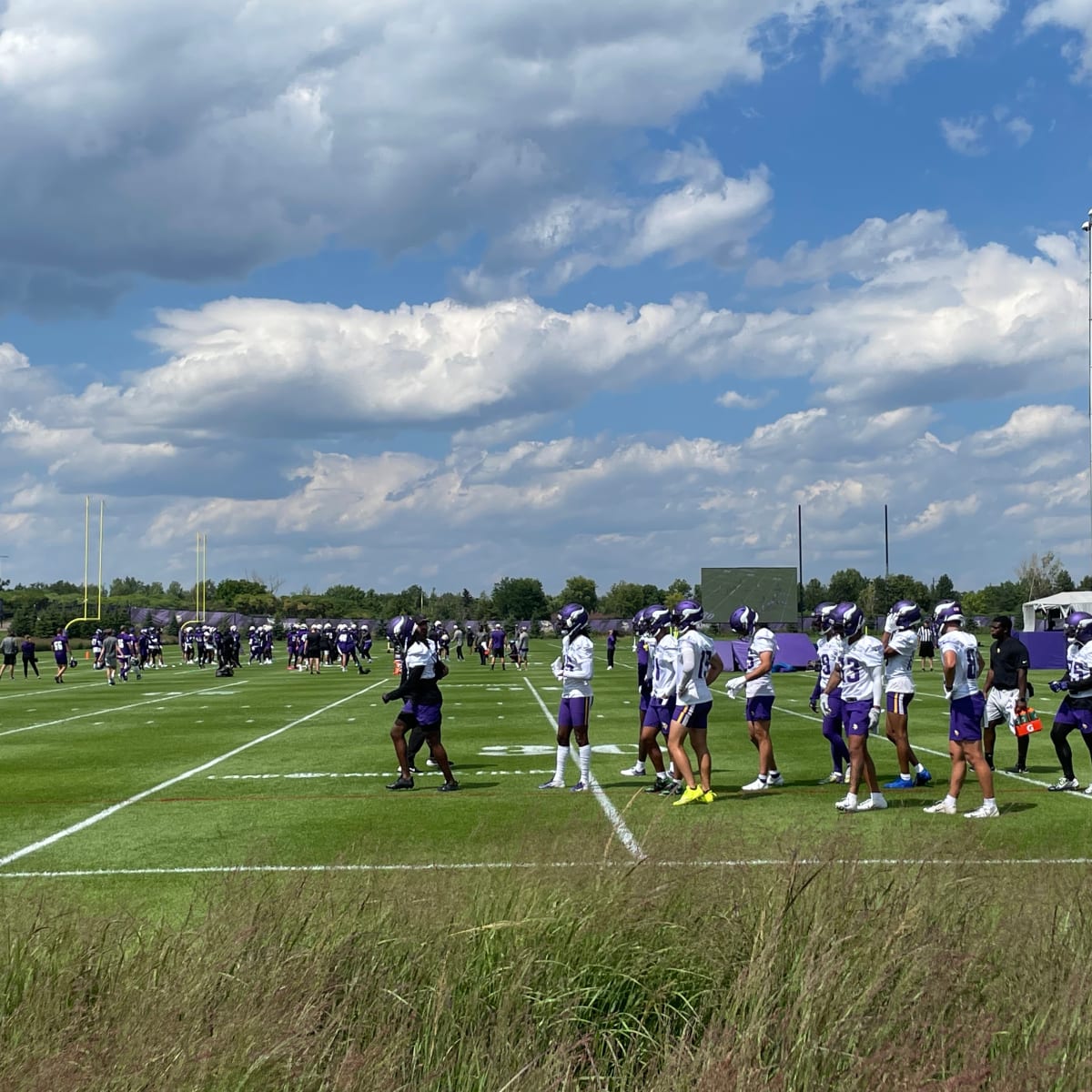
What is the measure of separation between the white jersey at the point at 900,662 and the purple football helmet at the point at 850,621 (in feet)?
1.16

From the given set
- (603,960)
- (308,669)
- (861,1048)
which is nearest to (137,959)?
(603,960)

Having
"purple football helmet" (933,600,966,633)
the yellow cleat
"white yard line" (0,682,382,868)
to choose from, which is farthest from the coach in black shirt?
"white yard line" (0,682,382,868)

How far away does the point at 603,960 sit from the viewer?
196 inches

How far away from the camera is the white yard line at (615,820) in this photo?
604 cm

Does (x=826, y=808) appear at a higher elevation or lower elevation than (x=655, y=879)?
lower

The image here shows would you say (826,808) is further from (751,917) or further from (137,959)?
(137,959)

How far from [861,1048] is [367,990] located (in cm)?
187

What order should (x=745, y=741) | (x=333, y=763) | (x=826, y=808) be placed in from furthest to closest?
(x=745, y=741) < (x=333, y=763) < (x=826, y=808)

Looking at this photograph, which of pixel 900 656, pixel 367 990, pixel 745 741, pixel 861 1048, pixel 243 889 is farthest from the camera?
pixel 745 741

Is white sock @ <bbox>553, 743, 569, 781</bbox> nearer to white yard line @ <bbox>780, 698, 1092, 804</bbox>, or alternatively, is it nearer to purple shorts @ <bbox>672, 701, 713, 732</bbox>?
purple shorts @ <bbox>672, 701, 713, 732</bbox>

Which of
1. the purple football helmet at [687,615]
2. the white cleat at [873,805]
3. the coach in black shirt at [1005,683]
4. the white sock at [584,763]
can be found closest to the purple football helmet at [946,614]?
the coach in black shirt at [1005,683]

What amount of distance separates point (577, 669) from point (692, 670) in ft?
4.98

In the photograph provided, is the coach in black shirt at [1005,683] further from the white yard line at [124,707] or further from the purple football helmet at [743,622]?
the white yard line at [124,707]

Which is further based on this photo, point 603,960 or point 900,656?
point 900,656
